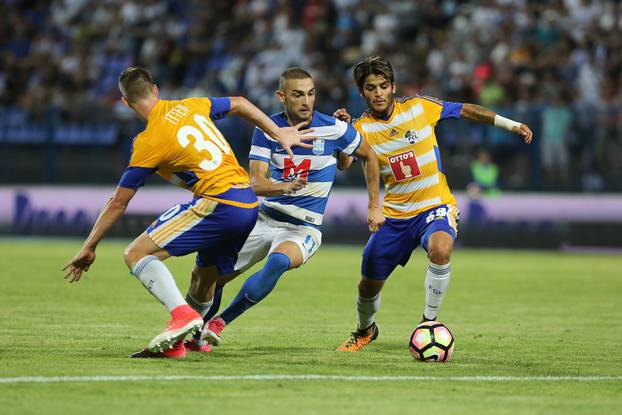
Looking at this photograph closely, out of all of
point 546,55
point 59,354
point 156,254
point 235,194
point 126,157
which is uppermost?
point 546,55

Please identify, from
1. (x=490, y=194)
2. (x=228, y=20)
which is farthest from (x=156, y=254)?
(x=228, y=20)

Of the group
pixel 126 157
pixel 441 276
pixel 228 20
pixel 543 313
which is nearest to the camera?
pixel 441 276

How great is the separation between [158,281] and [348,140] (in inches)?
77.2

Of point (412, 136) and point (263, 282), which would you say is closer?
point (263, 282)

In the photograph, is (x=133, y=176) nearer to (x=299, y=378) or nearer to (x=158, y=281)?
(x=158, y=281)

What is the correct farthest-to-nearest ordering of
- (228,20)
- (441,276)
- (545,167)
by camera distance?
1. (228,20)
2. (545,167)
3. (441,276)

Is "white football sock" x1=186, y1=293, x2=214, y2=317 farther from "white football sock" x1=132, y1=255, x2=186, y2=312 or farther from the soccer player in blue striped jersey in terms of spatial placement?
"white football sock" x1=132, y1=255, x2=186, y2=312

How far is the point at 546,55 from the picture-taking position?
2122cm

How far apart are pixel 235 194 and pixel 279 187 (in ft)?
1.21

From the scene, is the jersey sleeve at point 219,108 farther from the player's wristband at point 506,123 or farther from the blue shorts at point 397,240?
the player's wristband at point 506,123

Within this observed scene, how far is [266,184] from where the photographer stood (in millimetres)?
8359

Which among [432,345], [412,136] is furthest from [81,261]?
[412,136]

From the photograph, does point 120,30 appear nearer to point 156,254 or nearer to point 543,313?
point 543,313

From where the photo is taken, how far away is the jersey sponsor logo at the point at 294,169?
8.93 m
